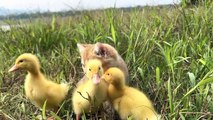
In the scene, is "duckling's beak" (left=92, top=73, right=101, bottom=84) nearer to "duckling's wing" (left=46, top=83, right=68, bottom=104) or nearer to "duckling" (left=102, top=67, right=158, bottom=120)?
"duckling" (left=102, top=67, right=158, bottom=120)

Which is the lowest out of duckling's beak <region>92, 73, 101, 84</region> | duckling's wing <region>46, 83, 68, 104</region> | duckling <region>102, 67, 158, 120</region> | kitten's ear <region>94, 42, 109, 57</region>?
duckling's wing <region>46, 83, 68, 104</region>

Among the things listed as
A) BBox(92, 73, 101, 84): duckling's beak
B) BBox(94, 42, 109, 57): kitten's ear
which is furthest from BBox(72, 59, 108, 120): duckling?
BBox(94, 42, 109, 57): kitten's ear

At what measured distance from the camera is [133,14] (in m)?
4.19

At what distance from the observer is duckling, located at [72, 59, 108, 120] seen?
2426mm

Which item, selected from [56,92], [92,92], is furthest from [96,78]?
[56,92]

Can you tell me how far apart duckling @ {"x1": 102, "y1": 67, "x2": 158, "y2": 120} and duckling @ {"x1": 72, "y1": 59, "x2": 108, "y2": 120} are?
0.13ft

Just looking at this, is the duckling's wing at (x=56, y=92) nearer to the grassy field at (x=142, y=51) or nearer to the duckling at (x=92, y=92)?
the grassy field at (x=142, y=51)

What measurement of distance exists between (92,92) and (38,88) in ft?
1.38

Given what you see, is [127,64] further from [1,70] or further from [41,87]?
[1,70]

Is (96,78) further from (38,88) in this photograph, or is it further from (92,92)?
(38,88)

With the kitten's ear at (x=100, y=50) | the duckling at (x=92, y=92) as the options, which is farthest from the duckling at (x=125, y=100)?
the kitten's ear at (x=100, y=50)

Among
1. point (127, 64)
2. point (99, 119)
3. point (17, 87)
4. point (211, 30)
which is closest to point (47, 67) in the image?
point (17, 87)

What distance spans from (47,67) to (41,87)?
67cm

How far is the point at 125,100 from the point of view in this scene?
96.6 inches
